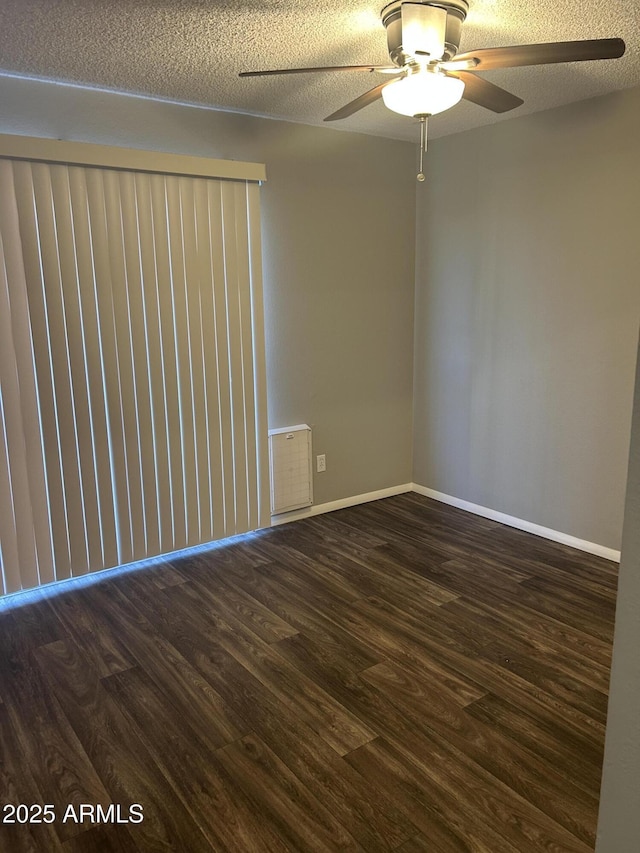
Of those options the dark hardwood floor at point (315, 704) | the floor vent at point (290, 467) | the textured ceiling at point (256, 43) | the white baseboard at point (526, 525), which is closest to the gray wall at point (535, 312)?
the white baseboard at point (526, 525)

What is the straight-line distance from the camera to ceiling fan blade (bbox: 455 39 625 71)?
1.82 metres

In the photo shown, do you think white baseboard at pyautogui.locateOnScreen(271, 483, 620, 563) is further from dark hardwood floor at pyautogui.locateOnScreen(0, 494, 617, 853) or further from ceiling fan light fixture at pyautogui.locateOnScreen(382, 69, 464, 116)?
ceiling fan light fixture at pyautogui.locateOnScreen(382, 69, 464, 116)

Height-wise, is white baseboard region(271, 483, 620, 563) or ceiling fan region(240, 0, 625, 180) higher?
ceiling fan region(240, 0, 625, 180)

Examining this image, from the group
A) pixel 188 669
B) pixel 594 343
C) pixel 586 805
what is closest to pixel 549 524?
Answer: pixel 594 343

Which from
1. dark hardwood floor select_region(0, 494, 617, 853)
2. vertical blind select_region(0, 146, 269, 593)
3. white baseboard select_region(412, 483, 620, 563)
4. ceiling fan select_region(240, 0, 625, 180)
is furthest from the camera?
white baseboard select_region(412, 483, 620, 563)

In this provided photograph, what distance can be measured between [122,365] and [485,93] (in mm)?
2054

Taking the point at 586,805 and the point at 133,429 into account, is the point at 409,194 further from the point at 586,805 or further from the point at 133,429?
the point at 586,805

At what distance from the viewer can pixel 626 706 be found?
0.83 metres

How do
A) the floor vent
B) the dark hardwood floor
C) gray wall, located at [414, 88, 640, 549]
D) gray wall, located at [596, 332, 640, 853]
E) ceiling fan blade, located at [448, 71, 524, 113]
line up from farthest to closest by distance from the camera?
1. the floor vent
2. gray wall, located at [414, 88, 640, 549]
3. ceiling fan blade, located at [448, 71, 524, 113]
4. the dark hardwood floor
5. gray wall, located at [596, 332, 640, 853]

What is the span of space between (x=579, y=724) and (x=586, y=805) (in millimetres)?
361

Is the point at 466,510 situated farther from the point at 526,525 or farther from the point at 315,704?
the point at 315,704

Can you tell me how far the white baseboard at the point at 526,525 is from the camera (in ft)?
11.3

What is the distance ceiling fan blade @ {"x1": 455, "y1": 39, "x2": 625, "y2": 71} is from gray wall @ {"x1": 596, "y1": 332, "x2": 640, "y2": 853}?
1.55 metres

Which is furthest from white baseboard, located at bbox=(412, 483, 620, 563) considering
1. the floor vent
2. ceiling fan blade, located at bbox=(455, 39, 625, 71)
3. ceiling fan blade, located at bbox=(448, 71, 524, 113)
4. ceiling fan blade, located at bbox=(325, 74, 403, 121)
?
ceiling fan blade, located at bbox=(325, 74, 403, 121)
